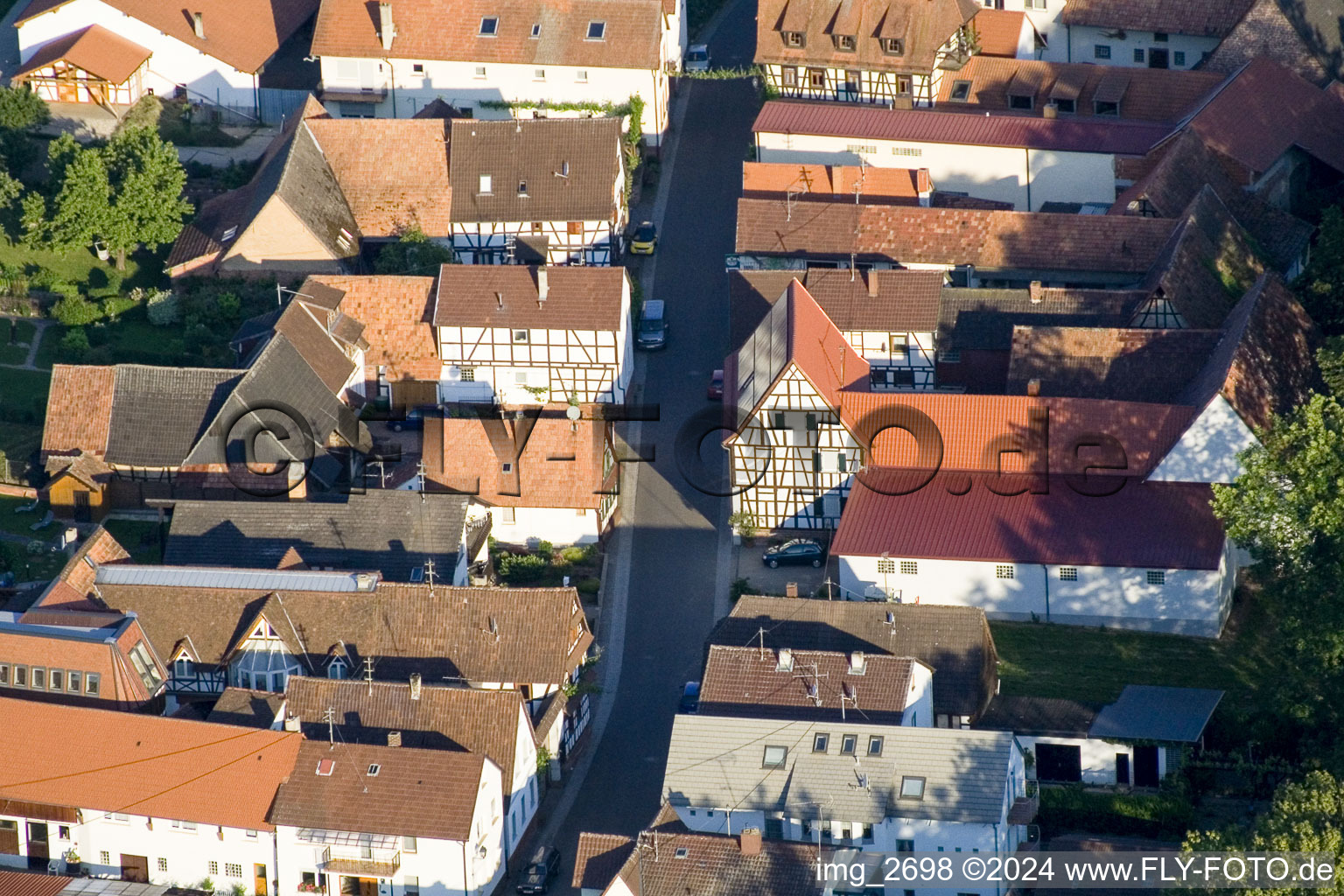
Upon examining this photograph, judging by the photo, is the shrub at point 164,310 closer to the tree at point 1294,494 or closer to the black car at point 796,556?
the black car at point 796,556

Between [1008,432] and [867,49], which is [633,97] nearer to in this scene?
[867,49]

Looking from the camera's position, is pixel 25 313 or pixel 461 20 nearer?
pixel 25 313

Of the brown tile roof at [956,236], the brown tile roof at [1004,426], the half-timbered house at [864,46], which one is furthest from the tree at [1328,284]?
the half-timbered house at [864,46]

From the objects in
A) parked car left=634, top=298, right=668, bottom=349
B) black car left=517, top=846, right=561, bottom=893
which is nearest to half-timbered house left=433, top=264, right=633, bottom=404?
parked car left=634, top=298, right=668, bottom=349

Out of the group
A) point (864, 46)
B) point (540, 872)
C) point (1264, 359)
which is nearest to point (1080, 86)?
point (864, 46)

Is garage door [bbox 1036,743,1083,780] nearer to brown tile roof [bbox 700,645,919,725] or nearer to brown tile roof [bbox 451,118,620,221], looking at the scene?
brown tile roof [bbox 700,645,919,725]

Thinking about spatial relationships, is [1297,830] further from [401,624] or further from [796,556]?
[401,624]

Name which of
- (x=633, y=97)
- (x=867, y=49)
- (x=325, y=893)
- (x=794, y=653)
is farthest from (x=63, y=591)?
(x=867, y=49)
